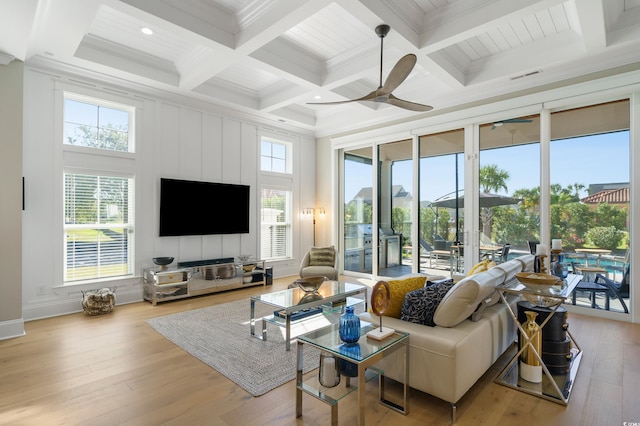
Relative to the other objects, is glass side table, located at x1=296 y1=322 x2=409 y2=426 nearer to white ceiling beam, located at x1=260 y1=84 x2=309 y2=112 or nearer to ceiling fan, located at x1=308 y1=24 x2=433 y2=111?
ceiling fan, located at x1=308 y1=24 x2=433 y2=111

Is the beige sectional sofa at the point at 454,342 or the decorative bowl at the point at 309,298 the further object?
the decorative bowl at the point at 309,298

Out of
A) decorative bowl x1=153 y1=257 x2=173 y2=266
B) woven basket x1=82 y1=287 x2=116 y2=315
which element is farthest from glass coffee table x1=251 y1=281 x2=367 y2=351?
woven basket x1=82 y1=287 x2=116 y2=315

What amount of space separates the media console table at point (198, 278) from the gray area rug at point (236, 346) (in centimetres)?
70

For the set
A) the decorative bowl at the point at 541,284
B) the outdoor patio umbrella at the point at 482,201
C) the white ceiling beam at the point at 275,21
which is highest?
the white ceiling beam at the point at 275,21

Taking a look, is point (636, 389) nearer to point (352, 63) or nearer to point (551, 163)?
point (551, 163)

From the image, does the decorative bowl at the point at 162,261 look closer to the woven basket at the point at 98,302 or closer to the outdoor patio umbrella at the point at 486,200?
the woven basket at the point at 98,302

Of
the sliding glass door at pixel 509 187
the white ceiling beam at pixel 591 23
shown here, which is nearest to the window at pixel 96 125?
the sliding glass door at pixel 509 187

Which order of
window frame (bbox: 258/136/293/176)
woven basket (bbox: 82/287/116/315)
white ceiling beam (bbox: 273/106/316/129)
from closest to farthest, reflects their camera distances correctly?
woven basket (bbox: 82/287/116/315) → white ceiling beam (bbox: 273/106/316/129) → window frame (bbox: 258/136/293/176)

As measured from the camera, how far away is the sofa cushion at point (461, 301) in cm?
227

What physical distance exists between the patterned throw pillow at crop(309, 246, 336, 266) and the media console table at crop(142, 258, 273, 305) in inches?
37.8

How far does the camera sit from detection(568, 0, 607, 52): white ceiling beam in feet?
9.84

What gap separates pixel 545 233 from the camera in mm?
4492

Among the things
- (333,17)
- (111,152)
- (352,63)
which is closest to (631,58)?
(352,63)

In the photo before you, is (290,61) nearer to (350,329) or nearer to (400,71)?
(400,71)
